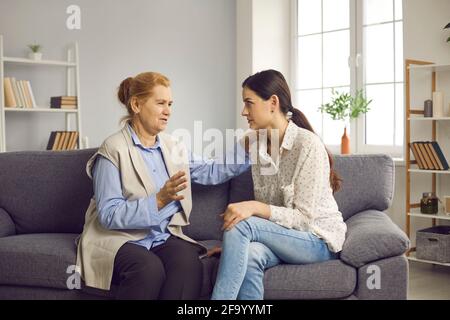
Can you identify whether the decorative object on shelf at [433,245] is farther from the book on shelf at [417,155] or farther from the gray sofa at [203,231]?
the gray sofa at [203,231]

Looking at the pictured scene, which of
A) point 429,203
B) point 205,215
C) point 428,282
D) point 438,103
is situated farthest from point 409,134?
point 205,215

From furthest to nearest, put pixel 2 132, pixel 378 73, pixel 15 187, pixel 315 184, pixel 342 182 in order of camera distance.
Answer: pixel 378 73, pixel 2 132, pixel 15 187, pixel 342 182, pixel 315 184

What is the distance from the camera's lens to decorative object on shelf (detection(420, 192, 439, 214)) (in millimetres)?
4324

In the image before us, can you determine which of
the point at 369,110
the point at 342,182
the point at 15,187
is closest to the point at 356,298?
the point at 342,182

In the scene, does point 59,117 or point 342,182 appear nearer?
point 342,182

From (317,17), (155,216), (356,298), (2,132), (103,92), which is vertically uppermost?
(317,17)

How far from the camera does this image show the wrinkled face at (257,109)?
98.7 inches

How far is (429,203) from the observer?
4.32 meters

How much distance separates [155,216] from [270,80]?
0.69m

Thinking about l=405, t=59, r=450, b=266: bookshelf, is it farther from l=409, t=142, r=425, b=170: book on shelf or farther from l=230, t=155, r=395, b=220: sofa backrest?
l=230, t=155, r=395, b=220: sofa backrest

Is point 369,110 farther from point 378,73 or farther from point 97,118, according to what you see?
point 97,118

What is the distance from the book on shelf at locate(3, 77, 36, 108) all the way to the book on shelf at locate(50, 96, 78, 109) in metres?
0.16

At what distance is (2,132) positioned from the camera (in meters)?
4.82

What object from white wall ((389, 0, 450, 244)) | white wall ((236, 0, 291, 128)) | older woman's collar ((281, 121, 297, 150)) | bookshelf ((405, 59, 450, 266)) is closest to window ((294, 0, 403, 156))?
white wall ((236, 0, 291, 128))
